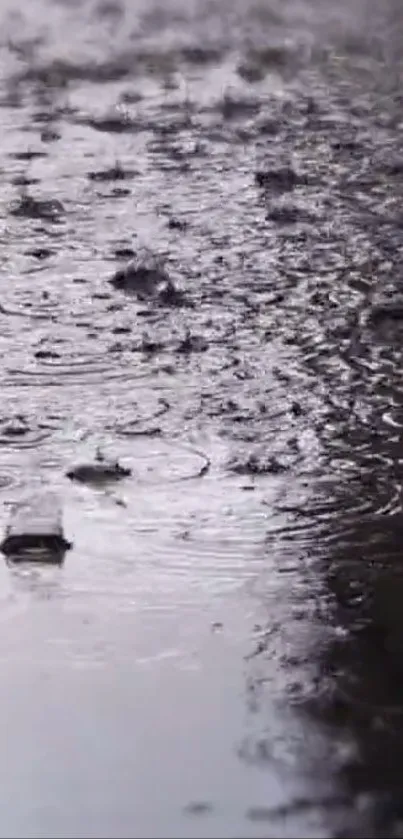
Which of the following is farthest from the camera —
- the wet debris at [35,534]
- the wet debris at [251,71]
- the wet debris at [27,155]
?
the wet debris at [251,71]

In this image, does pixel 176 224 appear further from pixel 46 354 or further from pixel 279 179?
pixel 46 354

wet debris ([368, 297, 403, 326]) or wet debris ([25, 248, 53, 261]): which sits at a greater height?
wet debris ([368, 297, 403, 326])

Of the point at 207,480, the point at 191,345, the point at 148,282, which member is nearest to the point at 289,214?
the point at 148,282

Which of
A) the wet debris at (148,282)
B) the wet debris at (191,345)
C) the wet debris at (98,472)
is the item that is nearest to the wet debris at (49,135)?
the wet debris at (148,282)

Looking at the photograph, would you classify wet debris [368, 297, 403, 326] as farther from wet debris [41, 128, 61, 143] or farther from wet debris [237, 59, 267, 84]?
wet debris [237, 59, 267, 84]

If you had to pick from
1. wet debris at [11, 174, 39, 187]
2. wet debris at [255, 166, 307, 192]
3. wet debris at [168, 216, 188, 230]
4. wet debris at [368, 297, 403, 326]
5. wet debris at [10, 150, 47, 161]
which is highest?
wet debris at [368, 297, 403, 326]

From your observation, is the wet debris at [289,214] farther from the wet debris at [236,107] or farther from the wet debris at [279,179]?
the wet debris at [236,107]

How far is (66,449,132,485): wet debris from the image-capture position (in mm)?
4719

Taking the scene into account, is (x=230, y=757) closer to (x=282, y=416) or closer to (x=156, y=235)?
(x=282, y=416)

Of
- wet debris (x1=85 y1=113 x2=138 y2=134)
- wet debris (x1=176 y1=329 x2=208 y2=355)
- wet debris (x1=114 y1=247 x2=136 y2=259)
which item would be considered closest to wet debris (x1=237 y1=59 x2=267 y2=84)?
wet debris (x1=85 y1=113 x2=138 y2=134)

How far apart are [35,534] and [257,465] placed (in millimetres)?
723

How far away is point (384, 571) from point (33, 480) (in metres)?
1.03

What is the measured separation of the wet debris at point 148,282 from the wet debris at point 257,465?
1.59 metres

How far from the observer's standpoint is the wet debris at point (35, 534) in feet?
14.1
